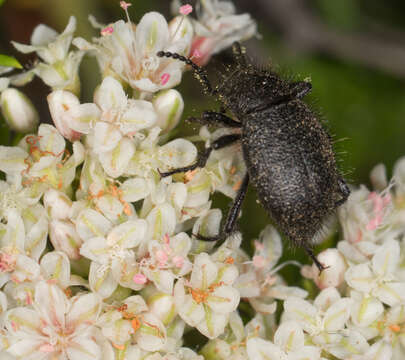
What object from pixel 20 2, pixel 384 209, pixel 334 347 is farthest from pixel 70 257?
pixel 20 2

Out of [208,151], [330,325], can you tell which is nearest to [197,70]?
[208,151]

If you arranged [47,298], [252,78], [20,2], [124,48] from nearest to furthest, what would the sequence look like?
[47,298] < [124,48] < [252,78] < [20,2]

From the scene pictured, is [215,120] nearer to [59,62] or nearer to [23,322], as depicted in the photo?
[59,62]

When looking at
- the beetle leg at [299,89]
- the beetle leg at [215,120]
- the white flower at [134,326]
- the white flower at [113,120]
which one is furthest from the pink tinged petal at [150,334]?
the beetle leg at [299,89]

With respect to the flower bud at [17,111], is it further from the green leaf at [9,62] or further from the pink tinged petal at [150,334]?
the pink tinged petal at [150,334]

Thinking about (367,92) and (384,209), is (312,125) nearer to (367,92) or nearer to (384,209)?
(384,209)
